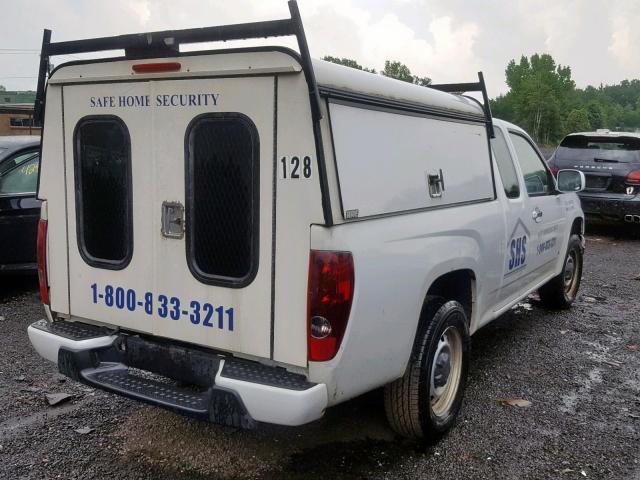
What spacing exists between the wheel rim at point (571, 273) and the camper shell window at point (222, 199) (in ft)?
14.7

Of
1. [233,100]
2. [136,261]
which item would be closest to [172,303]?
[136,261]

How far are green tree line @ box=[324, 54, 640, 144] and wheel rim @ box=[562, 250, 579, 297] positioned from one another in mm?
78026

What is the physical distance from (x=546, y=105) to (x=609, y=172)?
315 feet

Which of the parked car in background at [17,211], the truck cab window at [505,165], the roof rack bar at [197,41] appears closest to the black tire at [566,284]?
the truck cab window at [505,165]

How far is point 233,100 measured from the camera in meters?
2.82

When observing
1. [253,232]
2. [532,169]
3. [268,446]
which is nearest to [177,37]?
[253,232]

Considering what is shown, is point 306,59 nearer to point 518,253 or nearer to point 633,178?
point 518,253

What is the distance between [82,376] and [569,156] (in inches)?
385

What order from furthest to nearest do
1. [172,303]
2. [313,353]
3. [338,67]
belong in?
[172,303], [338,67], [313,353]

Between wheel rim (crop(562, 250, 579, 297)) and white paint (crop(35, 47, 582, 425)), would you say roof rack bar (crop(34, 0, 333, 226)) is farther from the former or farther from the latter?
wheel rim (crop(562, 250, 579, 297))

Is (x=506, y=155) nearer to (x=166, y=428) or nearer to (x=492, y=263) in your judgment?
(x=492, y=263)

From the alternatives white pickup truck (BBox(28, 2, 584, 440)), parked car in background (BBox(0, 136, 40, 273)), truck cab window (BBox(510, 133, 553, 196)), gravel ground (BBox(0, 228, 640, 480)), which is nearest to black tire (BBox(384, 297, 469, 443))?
white pickup truck (BBox(28, 2, 584, 440))

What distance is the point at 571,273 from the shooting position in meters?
6.54

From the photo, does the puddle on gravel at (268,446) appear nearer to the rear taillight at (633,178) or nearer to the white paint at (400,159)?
the white paint at (400,159)
